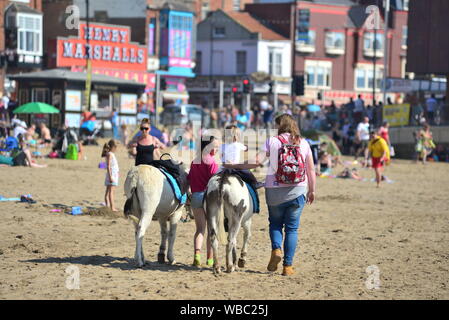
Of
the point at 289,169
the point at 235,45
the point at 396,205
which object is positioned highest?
the point at 235,45

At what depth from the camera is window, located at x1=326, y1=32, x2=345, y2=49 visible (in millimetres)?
76688

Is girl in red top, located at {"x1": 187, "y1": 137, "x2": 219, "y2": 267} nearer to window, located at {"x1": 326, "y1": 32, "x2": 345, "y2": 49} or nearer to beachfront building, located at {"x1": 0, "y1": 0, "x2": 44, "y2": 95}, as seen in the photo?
beachfront building, located at {"x1": 0, "y1": 0, "x2": 44, "y2": 95}

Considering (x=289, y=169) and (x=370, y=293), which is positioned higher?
(x=289, y=169)

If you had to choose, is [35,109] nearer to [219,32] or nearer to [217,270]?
[217,270]

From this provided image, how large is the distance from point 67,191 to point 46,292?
1094 centimetres

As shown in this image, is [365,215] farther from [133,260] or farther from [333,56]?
[333,56]

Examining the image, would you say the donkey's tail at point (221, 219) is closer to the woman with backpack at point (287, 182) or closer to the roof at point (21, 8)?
the woman with backpack at point (287, 182)

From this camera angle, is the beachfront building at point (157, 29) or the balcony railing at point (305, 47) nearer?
the beachfront building at point (157, 29)

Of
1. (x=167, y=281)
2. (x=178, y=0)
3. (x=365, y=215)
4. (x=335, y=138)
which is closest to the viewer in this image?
(x=167, y=281)

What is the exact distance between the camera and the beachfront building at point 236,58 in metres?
72.7

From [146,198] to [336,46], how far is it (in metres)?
68.6

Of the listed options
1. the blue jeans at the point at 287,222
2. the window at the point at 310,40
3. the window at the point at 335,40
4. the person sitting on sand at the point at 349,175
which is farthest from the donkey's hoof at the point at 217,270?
the window at the point at 335,40
